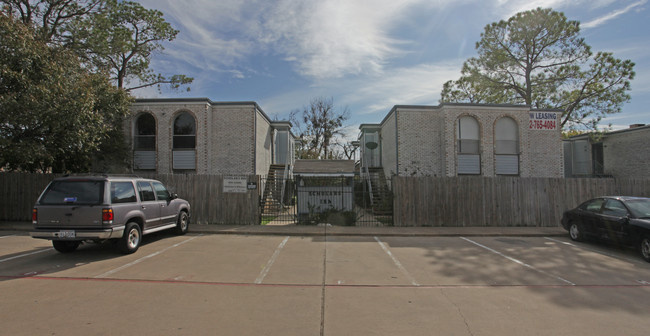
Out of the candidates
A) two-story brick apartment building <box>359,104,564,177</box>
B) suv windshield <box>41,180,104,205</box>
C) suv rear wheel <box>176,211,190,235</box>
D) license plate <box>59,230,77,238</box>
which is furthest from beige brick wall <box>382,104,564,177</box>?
license plate <box>59,230,77,238</box>

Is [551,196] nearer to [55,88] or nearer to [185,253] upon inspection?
[185,253]

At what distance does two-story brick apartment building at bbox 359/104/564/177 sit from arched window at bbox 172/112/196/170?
1095 centimetres

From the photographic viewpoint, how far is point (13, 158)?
37.8ft

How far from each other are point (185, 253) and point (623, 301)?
863cm

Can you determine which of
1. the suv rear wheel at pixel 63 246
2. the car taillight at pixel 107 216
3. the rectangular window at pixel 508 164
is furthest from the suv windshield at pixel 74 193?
the rectangular window at pixel 508 164

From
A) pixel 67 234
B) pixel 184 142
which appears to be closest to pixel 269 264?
pixel 67 234

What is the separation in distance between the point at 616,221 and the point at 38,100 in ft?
57.4

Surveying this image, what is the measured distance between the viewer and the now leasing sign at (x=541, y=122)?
18703mm

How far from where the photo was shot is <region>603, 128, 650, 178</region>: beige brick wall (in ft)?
67.6

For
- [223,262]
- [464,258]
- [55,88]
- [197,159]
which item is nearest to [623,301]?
[464,258]

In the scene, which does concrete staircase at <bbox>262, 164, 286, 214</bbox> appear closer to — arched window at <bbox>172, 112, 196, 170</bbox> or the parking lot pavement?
arched window at <bbox>172, 112, 196, 170</bbox>

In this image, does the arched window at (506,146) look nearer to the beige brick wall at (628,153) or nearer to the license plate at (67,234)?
the beige brick wall at (628,153)

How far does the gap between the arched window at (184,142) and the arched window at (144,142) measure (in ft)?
3.94

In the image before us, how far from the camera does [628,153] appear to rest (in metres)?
21.7
